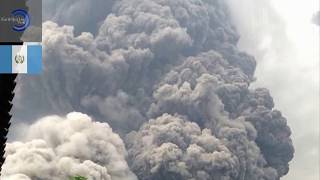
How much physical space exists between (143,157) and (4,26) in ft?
234

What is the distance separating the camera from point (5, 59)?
1117 inches

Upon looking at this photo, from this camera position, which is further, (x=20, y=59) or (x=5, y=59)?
(x=20, y=59)

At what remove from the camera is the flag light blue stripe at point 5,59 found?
28.0m

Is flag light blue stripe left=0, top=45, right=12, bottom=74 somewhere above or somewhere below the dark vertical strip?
above

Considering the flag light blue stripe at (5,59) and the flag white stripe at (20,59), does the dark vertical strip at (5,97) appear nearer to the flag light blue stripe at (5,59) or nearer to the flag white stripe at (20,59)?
the flag light blue stripe at (5,59)

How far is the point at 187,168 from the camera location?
312 feet

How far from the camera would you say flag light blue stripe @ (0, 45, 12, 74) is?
28.0 meters

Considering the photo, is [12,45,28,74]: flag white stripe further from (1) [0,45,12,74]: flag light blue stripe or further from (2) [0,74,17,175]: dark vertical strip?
(2) [0,74,17,175]: dark vertical strip

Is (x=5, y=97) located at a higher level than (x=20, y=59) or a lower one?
lower

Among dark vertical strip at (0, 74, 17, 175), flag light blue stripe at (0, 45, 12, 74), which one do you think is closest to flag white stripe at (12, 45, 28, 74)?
flag light blue stripe at (0, 45, 12, 74)

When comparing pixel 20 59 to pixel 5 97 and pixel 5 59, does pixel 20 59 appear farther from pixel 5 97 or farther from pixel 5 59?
pixel 5 97

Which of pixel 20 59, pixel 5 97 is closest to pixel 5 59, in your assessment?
pixel 20 59

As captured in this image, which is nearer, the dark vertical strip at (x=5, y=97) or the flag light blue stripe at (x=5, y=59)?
the flag light blue stripe at (x=5, y=59)

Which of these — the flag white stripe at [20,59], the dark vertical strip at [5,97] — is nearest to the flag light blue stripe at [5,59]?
the flag white stripe at [20,59]
